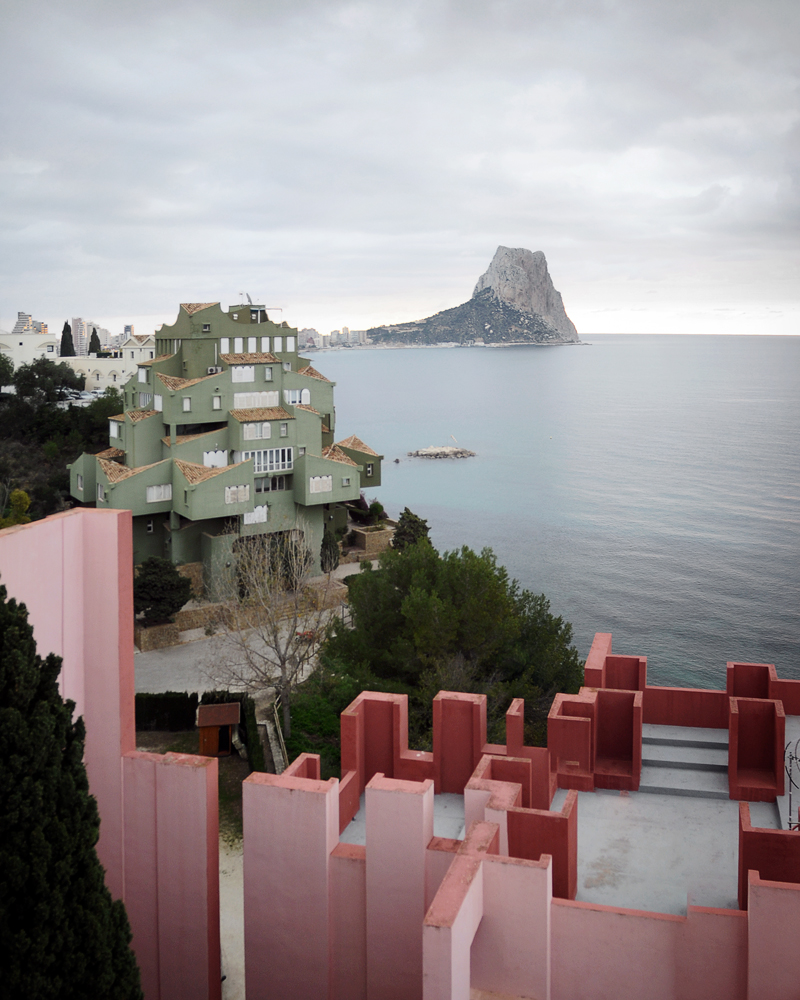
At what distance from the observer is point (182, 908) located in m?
11.0

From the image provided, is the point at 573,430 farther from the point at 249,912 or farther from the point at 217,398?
the point at 249,912

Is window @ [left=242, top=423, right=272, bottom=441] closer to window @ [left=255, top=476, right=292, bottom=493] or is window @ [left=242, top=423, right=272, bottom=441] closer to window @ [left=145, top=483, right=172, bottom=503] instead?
window @ [left=255, top=476, right=292, bottom=493]

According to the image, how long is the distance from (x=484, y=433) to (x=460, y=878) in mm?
130315

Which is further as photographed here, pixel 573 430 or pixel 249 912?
pixel 573 430

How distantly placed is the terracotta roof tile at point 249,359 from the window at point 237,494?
649 cm

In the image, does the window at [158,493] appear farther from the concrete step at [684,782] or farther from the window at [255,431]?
the concrete step at [684,782]

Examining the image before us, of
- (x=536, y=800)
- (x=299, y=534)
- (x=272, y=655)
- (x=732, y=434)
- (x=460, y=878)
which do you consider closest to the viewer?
(x=460, y=878)

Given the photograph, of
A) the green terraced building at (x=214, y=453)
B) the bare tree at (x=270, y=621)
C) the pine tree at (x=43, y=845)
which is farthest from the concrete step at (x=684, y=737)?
the green terraced building at (x=214, y=453)

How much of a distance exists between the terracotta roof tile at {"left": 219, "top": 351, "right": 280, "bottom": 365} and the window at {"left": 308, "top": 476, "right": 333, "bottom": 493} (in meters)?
6.27

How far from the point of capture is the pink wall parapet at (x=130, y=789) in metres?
10.7

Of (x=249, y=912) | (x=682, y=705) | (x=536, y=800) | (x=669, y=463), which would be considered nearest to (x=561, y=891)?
(x=536, y=800)

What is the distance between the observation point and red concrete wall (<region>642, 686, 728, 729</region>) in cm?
1633

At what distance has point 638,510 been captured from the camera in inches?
3386

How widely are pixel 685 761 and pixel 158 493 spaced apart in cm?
3283
